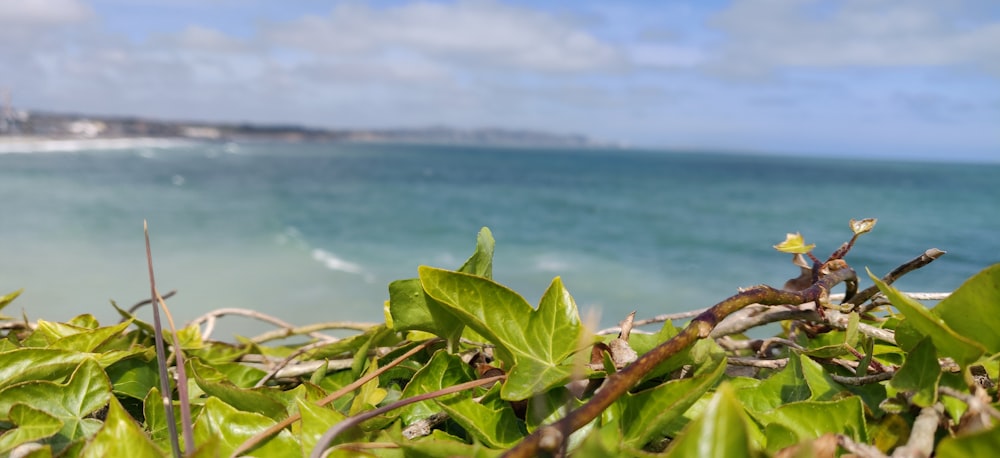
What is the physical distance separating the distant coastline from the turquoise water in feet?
130

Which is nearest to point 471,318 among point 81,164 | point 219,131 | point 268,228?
point 268,228

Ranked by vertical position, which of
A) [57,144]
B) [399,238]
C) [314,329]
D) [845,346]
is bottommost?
[57,144]

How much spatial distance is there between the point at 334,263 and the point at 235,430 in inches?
483

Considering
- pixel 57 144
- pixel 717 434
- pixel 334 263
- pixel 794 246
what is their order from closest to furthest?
pixel 717 434 < pixel 794 246 < pixel 334 263 < pixel 57 144

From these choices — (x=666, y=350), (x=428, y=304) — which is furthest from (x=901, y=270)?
(x=428, y=304)

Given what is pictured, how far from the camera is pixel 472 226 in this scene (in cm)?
1914

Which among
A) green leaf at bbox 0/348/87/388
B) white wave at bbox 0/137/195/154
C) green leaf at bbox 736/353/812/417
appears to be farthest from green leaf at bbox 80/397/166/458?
white wave at bbox 0/137/195/154

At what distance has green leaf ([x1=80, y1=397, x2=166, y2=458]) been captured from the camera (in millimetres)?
422

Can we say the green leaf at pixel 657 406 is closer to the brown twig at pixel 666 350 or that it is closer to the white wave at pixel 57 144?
the brown twig at pixel 666 350

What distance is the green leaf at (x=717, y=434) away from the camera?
0.30 metres

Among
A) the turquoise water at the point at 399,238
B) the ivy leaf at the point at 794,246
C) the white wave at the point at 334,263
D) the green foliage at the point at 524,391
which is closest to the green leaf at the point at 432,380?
the green foliage at the point at 524,391

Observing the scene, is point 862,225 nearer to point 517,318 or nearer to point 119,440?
point 517,318

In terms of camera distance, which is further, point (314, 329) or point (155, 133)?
point (155, 133)

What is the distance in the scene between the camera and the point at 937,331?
0.43 metres
